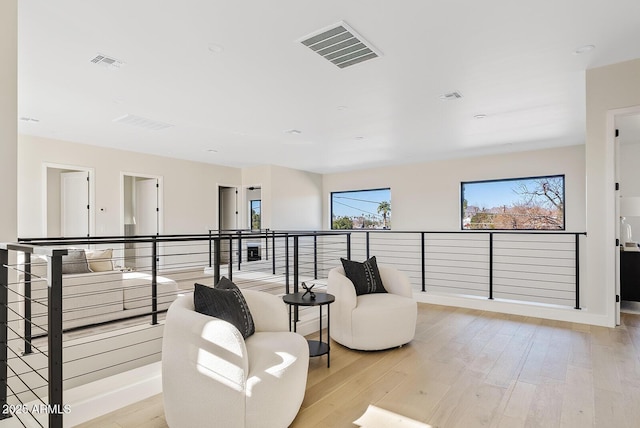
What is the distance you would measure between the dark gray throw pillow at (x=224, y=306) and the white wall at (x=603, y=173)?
12.2 feet

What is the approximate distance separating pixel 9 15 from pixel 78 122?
11.7ft

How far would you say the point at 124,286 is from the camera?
13.6 ft

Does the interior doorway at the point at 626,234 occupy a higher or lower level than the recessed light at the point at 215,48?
lower

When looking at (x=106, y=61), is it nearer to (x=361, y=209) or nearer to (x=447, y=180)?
(x=447, y=180)

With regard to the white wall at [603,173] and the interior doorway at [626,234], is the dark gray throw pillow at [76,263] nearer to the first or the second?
the white wall at [603,173]

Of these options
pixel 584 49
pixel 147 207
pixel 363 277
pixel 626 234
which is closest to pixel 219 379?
pixel 363 277

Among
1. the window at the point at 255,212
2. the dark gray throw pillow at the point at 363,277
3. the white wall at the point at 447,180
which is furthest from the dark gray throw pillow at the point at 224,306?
the window at the point at 255,212

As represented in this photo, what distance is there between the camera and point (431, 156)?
26.8 feet

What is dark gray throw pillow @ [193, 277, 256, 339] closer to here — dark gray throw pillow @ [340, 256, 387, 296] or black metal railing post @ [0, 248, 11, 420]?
black metal railing post @ [0, 248, 11, 420]

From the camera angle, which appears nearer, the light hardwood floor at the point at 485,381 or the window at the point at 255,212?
the light hardwood floor at the point at 485,381

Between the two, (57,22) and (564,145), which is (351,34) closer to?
(57,22)

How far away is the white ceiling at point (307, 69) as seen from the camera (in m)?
2.70

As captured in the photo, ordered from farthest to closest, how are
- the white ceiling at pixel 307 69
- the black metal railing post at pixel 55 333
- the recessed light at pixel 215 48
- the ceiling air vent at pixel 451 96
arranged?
the ceiling air vent at pixel 451 96, the recessed light at pixel 215 48, the white ceiling at pixel 307 69, the black metal railing post at pixel 55 333

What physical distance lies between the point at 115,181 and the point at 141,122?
245 centimetres
